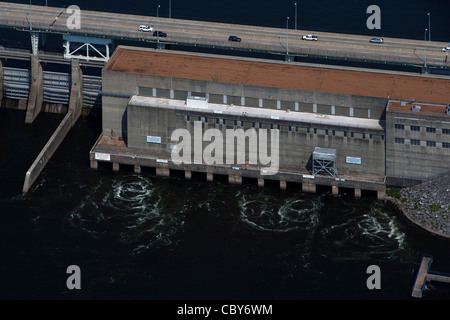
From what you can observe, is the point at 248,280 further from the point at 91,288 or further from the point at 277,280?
the point at 91,288
